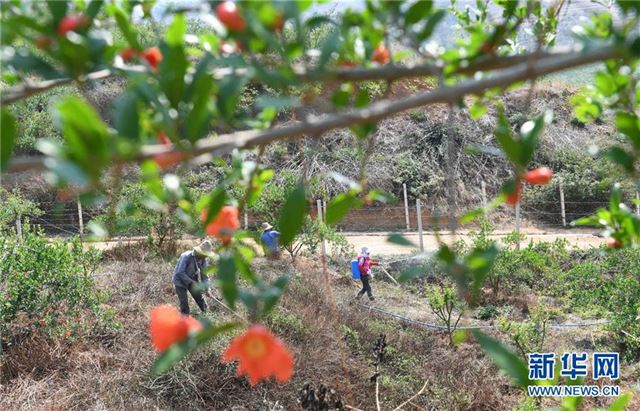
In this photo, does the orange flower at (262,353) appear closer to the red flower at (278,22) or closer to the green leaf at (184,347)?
the green leaf at (184,347)

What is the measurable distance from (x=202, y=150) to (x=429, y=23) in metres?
0.35

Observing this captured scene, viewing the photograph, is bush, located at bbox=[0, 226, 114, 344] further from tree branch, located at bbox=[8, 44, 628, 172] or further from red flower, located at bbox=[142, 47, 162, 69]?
tree branch, located at bbox=[8, 44, 628, 172]

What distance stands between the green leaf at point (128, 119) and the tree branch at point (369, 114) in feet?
0.04

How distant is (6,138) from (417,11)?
1.32 feet

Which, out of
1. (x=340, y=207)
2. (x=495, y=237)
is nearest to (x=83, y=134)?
(x=340, y=207)

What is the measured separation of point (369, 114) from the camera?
0.50 meters

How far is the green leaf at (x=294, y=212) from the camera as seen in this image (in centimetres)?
59

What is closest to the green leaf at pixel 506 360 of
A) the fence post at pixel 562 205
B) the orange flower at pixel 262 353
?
the orange flower at pixel 262 353

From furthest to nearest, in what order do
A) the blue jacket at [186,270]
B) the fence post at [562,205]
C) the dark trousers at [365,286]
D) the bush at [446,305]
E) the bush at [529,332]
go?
the fence post at [562,205] → the dark trousers at [365,286] → the bush at [446,305] → the blue jacket at [186,270] → the bush at [529,332]

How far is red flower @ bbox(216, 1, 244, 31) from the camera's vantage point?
0.57 metres

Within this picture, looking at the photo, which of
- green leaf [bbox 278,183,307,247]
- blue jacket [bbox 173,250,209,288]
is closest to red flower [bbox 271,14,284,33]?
green leaf [bbox 278,183,307,247]

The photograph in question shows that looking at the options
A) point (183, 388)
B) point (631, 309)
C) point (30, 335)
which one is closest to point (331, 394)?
point (183, 388)

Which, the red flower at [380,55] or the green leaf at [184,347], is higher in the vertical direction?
the red flower at [380,55]

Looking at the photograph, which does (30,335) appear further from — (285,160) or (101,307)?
(285,160)
